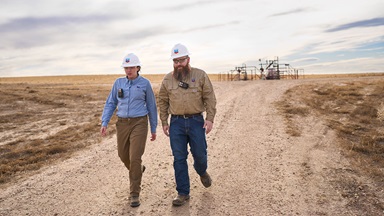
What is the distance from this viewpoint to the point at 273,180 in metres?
6.58

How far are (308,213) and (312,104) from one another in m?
11.7

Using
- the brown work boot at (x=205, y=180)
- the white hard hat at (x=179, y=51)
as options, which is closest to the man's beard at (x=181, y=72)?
the white hard hat at (x=179, y=51)

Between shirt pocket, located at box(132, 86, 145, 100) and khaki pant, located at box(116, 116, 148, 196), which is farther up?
shirt pocket, located at box(132, 86, 145, 100)

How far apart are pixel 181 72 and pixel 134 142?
1.37 metres

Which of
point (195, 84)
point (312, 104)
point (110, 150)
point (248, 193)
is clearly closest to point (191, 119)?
point (195, 84)

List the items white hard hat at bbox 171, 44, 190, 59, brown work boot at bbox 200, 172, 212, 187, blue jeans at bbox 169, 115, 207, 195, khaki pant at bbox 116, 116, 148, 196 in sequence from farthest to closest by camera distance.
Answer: brown work boot at bbox 200, 172, 212, 187, khaki pant at bbox 116, 116, 148, 196, blue jeans at bbox 169, 115, 207, 195, white hard hat at bbox 171, 44, 190, 59

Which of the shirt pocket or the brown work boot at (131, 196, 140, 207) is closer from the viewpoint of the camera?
the brown work boot at (131, 196, 140, 207)

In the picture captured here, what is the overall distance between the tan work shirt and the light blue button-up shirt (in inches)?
15.2

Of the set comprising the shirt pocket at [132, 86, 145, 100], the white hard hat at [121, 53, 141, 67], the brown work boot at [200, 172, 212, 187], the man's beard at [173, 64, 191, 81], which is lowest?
the brown work boot at [200, 172, 212, 187]

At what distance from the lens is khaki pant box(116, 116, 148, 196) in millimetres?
5578

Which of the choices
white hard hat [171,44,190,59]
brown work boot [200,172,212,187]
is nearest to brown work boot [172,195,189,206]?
brown work boot [200,172,212,187]

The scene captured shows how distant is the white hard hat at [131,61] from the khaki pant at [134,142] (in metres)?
0.89

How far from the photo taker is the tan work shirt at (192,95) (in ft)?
17.7

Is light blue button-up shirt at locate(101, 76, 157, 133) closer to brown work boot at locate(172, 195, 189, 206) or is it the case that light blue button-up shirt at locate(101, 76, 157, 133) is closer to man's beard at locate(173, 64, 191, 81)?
man's beard at locate(173, 64, 191, 81)
